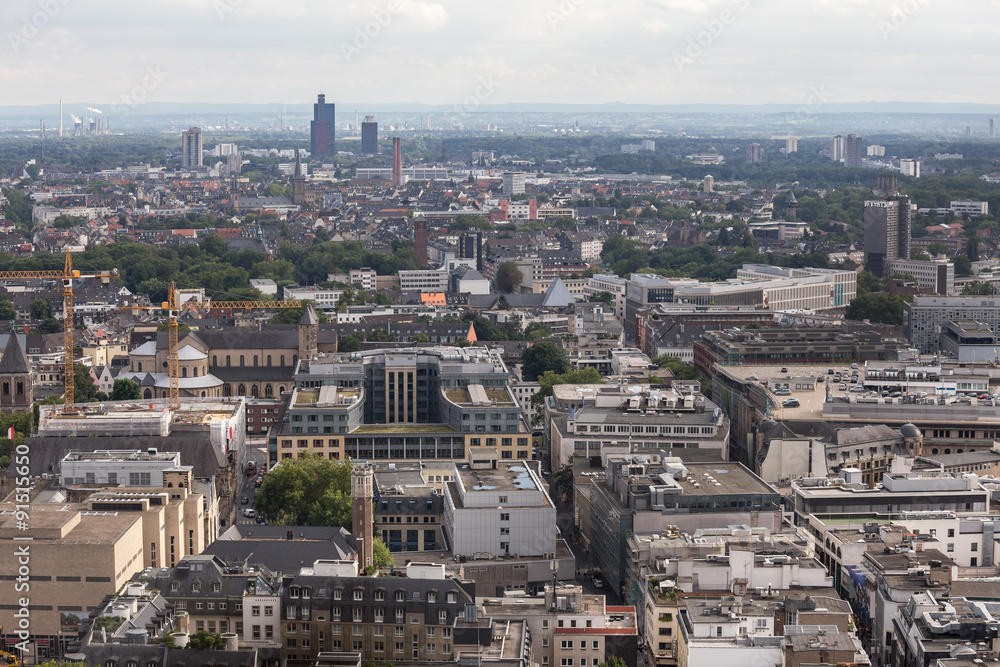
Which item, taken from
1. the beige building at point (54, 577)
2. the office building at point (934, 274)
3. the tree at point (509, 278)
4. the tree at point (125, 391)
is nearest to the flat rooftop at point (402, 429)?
the tree at point (125, 391)

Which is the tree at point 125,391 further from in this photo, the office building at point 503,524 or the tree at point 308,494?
the office building at point 503,524

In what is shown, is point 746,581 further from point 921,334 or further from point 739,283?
point 739,283

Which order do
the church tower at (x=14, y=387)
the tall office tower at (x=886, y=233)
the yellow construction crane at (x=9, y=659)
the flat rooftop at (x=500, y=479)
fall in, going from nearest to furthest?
the yellow construction crane at (x=9, y=659), the flat rooftop at (x=500, y=479), the church tower at (x=14, y=387), the tall office tower at (x=886, y=233)

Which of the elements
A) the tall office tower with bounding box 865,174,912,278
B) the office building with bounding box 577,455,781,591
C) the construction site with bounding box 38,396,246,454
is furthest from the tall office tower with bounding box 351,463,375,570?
the tall office tower with bounding box 865,174,912,278

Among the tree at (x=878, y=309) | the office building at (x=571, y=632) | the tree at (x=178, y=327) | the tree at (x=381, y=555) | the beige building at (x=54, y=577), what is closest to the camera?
the office building at (x=571, y=632)

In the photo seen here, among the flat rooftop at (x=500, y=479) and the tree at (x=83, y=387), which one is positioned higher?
the flat rooftop at (x=500, y=479)

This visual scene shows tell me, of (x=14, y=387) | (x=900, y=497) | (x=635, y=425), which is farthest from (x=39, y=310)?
(x=900, y=497)

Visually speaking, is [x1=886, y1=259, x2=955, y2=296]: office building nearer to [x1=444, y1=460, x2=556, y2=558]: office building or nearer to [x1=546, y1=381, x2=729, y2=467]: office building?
[x1=546, y1=381, x2=729, y2=467]: office building
